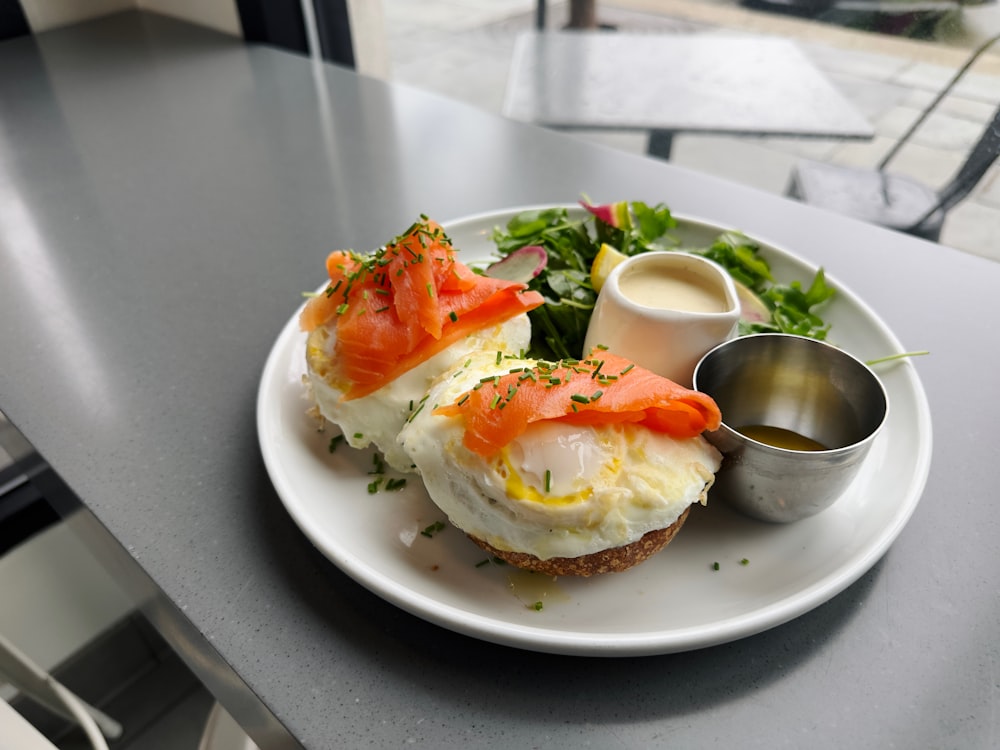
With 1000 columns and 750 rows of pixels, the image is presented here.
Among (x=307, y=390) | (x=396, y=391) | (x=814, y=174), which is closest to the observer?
(x=396, y=391)

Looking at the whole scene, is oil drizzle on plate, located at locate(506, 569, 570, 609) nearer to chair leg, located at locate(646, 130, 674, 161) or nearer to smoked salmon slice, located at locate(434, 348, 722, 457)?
smoked salmon slice, located at locate(434, 348, 722, 457)

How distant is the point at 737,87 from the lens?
9.09 ft

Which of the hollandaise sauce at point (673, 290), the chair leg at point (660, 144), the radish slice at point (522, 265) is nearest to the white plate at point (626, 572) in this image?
the hollandaise sauce at point (673, 290)

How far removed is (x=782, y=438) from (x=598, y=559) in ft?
1.30

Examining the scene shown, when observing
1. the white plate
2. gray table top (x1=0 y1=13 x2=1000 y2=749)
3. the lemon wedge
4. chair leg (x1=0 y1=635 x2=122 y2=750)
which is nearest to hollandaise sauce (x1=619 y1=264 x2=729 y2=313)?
the lemon wedge

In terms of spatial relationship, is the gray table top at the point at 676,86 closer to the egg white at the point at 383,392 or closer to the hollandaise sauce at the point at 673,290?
the hollandaise sauce at the point at 673,290

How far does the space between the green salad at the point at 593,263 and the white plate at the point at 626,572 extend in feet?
0.78

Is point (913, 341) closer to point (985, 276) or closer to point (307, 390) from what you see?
point (985, 276)

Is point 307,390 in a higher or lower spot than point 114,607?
higher

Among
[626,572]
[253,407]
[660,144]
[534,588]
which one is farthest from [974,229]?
[253,407]

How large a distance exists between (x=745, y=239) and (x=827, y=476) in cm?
69

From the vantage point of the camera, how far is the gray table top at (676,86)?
2.52m

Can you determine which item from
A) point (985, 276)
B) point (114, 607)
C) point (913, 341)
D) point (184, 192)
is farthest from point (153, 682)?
point (985, 276)

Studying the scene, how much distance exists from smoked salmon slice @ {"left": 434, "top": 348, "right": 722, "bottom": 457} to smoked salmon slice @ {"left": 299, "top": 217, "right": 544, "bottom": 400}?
155 mm
